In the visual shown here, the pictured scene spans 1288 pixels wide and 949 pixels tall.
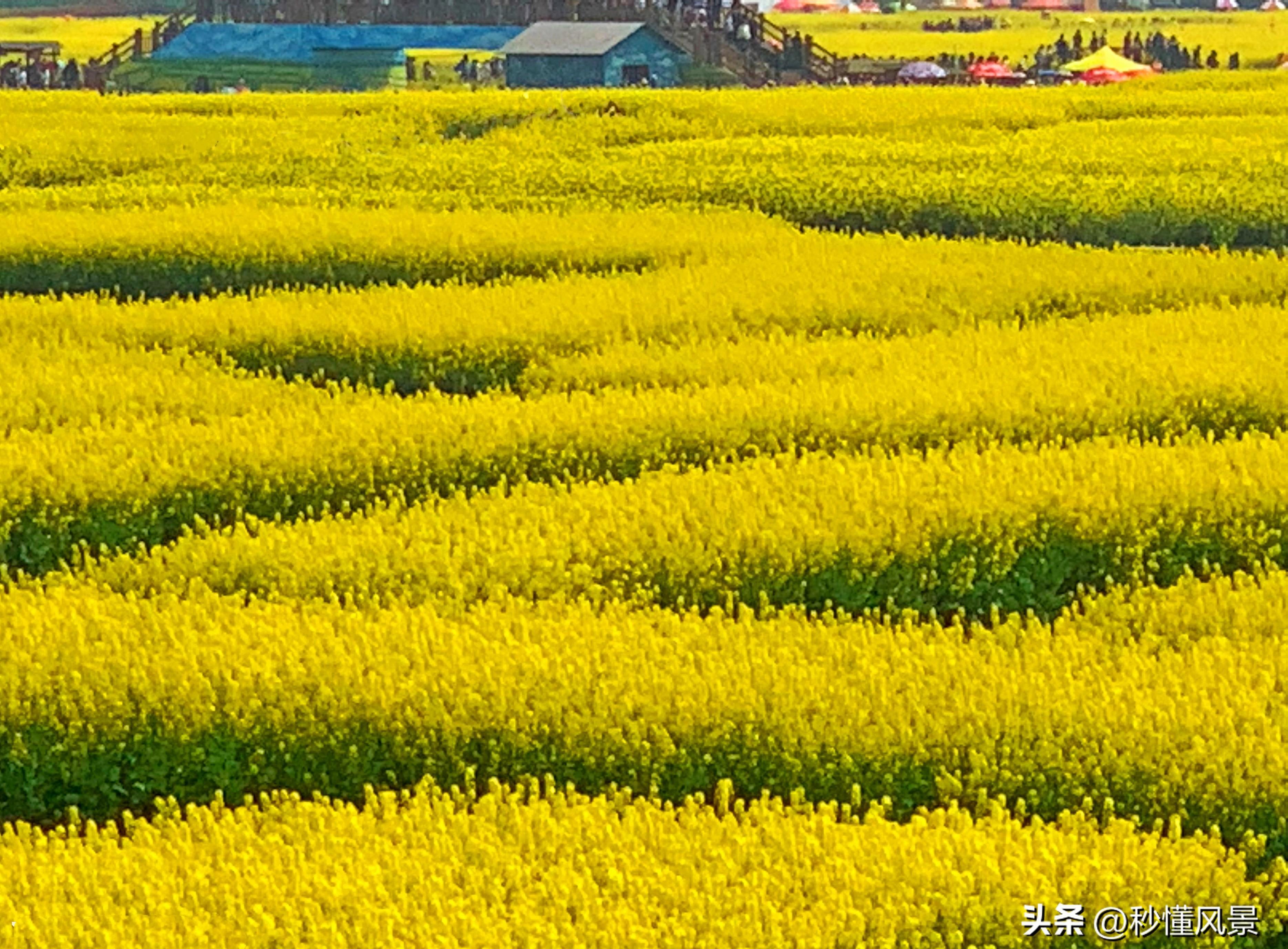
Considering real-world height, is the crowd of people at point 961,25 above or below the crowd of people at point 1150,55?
above

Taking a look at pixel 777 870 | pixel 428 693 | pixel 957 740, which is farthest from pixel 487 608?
pixel 777 870

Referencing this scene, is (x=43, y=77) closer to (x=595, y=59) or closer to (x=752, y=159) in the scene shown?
(x=595, y=59)

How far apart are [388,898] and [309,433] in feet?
24.0

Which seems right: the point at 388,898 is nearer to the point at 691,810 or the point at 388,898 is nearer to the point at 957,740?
the point at 691,810

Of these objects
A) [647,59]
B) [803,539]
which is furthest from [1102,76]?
[803,539]

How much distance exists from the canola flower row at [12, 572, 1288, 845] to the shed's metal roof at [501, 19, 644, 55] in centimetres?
4532

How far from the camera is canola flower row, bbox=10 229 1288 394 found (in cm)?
1686

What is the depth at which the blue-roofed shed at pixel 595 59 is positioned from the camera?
54.0m

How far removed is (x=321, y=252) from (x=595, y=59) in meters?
33.3

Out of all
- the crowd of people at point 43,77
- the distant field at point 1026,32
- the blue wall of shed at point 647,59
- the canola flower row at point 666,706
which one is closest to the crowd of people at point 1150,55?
the distant field at point 1026,32

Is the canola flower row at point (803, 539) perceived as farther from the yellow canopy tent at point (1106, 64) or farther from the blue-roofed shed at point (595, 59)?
the yellow canopy tent at point (1106, 64)

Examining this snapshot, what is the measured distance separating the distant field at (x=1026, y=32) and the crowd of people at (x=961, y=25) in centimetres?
57

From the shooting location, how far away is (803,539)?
1071 centimetres

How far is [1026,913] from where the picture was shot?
251 inches
